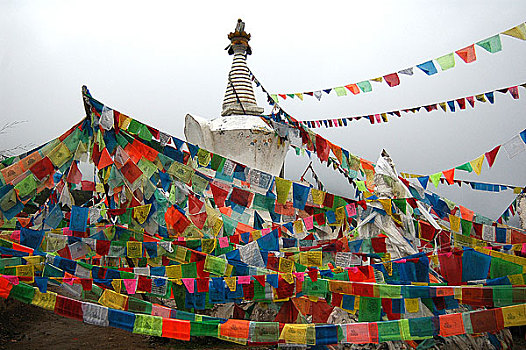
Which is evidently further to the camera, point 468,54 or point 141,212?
point 468,54

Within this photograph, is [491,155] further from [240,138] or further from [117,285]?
[117,285]

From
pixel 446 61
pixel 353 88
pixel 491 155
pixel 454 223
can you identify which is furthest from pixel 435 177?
pixel 446 61

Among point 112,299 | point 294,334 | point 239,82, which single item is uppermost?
point 239,82

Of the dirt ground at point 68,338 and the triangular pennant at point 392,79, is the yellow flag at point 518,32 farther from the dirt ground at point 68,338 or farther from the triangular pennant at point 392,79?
the dirt ground at point 68,338

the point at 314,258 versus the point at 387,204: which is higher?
the point at 387,204

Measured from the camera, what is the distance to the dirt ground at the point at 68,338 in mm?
4629

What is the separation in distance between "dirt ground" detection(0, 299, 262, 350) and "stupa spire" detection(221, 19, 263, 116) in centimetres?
548

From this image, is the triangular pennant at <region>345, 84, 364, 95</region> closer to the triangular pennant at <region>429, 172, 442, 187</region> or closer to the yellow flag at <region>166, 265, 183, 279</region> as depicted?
the triangular pennant at <region>429, 172, 442, 187</region>

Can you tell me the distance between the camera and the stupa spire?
30.1 ft

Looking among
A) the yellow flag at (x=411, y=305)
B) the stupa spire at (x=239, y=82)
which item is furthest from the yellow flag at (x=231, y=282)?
the stupa spire at (x=239, y=82)

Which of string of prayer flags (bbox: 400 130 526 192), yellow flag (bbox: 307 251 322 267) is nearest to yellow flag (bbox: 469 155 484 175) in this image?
string of prayer flags (bbox: 400 130 526 192)

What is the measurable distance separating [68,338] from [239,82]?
21.6 ft

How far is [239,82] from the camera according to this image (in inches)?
375

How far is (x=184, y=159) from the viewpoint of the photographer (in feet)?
14.8
